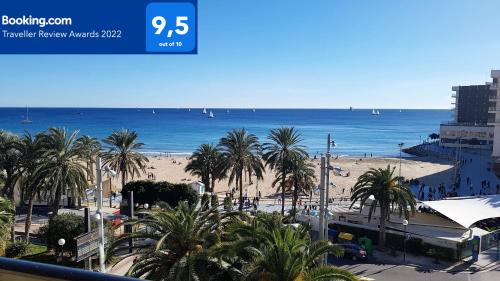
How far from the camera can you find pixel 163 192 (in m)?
37.0

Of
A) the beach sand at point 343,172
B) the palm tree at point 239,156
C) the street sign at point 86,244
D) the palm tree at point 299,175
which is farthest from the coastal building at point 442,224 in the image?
the beach sand at point 343,172

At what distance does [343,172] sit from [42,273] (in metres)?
65.4

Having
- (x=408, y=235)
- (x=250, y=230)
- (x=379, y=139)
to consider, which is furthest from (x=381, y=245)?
(x=379, y=139)

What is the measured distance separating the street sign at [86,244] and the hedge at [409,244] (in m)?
18.5

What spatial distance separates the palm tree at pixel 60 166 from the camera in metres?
25.2

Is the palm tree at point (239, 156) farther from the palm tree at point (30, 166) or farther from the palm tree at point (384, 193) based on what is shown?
the palm tree at point (30, 166)

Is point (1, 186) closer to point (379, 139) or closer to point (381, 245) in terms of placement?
point (381, 245)

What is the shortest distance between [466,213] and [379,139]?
106m

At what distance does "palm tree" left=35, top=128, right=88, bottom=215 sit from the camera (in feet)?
82.7

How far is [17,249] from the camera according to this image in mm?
24234

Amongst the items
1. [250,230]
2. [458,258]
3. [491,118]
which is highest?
[491,118]

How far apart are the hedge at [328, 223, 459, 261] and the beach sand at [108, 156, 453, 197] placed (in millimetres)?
19535

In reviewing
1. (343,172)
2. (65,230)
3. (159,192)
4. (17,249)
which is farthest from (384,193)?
(343,172)

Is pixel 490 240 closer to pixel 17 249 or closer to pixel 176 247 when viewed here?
pixel 176 247
